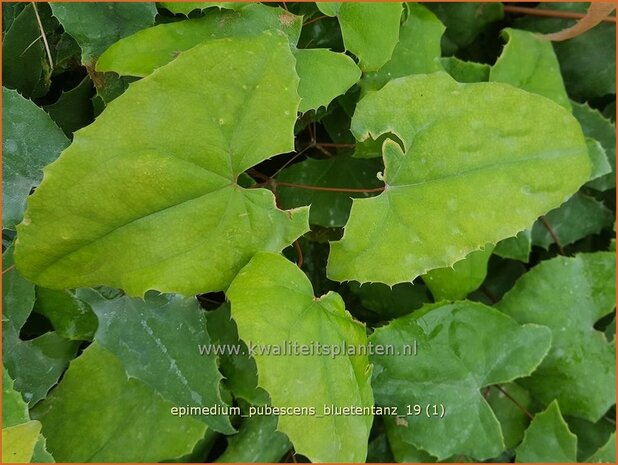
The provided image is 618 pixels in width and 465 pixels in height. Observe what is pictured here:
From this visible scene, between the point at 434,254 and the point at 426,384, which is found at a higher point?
the point at 434,254

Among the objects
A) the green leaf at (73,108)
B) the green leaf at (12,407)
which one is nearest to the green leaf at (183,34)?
the green leaf at (73,108)

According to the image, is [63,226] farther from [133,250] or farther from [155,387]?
[155,387]

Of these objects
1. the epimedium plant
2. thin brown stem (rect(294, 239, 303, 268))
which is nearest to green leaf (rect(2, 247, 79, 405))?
the epimedium plant

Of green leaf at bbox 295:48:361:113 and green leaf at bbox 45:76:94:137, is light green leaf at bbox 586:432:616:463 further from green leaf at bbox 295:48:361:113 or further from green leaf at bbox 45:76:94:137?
green leaf at bbox 45:76:94:137

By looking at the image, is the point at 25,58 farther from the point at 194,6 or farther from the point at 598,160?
the point at 598,160

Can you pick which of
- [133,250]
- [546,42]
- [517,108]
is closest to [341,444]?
[133,250]

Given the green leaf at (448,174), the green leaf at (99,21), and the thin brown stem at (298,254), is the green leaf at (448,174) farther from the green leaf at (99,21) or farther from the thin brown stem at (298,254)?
the green leaf at (99,21)
